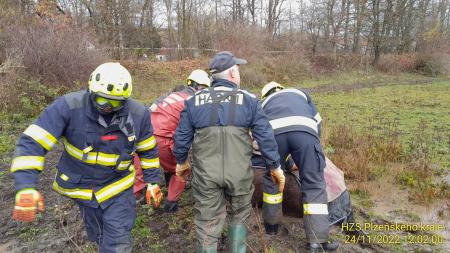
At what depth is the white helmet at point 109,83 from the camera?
7.70 ft

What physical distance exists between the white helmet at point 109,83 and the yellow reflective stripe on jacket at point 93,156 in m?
0.45

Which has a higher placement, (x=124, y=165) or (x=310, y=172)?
(x=124, y=165)

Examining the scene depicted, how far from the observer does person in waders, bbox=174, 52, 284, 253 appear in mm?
2770

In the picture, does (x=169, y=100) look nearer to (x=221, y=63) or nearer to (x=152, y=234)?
(x=221, y=63)

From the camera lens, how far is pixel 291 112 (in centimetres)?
354

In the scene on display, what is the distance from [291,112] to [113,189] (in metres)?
1.90

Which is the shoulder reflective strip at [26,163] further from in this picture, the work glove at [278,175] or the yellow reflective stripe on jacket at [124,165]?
the work glove at [278,175]

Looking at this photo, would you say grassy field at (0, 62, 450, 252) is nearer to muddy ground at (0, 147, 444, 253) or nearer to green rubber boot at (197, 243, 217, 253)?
muddy ground at (0, 147, 444, 253)

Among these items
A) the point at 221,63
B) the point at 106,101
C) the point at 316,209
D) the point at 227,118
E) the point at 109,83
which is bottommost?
the point at 316,209

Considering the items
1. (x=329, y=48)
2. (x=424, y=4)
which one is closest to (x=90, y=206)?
(x=329, y=48)

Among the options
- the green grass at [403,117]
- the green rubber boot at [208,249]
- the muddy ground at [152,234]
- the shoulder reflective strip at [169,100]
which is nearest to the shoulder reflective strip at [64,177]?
the muddy ground at [152,234]

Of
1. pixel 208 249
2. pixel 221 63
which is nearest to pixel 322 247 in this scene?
pixel 208 249

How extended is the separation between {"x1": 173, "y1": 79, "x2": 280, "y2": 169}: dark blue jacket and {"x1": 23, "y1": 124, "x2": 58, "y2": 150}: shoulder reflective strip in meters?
1.03

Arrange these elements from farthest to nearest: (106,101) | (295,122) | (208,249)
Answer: (295,122) < (208,249) < (106,101)
